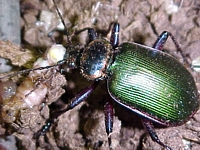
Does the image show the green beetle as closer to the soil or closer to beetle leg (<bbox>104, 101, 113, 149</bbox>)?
beetle leg (<bbox>104, 101, 113, 149</bbox>)

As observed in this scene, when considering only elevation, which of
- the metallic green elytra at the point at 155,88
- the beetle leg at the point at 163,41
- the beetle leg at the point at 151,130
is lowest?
the beetle leg at the point at 151,130

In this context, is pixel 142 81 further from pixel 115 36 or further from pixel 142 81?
pixel 115 36

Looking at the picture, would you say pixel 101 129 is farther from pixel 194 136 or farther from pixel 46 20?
pixel 46 20

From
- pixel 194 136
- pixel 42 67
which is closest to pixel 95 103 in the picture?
pixel 42 67

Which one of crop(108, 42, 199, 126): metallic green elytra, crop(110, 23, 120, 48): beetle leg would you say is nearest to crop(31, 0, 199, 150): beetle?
crop(108, 42, 199, 126): metallic green elytra

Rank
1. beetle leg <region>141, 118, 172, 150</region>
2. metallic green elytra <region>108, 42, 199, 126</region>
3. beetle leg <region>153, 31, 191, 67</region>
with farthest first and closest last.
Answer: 1. beetle leg <region>153, 31, 191, 67</region>
2. beetle leg <region>141, 118, 172, 150</region>
3. metallic green elytra <region>108, 42, 199, 126</region>

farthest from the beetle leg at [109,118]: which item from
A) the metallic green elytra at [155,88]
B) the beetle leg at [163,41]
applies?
the beetle leg at [163,41]

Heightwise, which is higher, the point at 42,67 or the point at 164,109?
the point at 42,67

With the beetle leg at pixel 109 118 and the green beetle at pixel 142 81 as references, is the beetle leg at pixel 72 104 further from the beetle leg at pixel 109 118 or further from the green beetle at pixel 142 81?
the beetle leg at pixel 109 118
